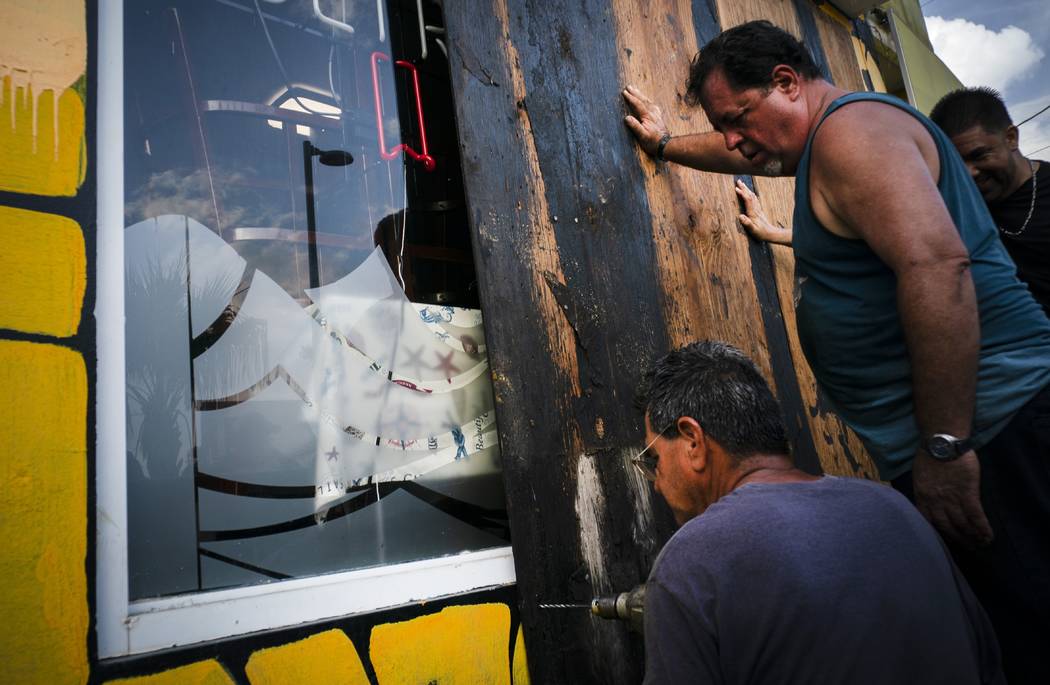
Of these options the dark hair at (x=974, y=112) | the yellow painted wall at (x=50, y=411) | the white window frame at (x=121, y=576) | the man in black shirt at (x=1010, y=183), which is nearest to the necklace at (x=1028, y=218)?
the man in black shirt at (x=1010, y=183)

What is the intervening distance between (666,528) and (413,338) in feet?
3.13

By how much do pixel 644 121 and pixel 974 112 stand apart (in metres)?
1.04

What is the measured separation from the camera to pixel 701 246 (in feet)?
7.43

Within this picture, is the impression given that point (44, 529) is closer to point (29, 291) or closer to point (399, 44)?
point (29, 291)

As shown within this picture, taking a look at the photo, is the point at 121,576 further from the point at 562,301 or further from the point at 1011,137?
the point at 1011,137

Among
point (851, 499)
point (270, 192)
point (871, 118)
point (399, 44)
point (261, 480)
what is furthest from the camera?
point (399, 44)

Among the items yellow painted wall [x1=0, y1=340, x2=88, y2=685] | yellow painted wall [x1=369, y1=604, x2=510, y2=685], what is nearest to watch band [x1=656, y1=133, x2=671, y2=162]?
yellow painted wall [x1=369, y1=604, x2=510, y2=685]

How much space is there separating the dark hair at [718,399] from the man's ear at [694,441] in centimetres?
1

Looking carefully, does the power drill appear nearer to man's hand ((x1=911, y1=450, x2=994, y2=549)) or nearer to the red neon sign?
man's hand ((x1=911, y1=450, x2=994, y2=549))

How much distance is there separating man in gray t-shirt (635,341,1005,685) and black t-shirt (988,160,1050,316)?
4.21 ft

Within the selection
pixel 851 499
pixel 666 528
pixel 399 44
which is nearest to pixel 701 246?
pixel 666 528

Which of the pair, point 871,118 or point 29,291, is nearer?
point 29,291

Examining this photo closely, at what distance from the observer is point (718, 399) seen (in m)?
1.15

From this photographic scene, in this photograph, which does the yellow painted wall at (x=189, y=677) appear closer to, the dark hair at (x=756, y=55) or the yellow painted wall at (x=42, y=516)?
the yellow painted wall at (x=42, y=516)
